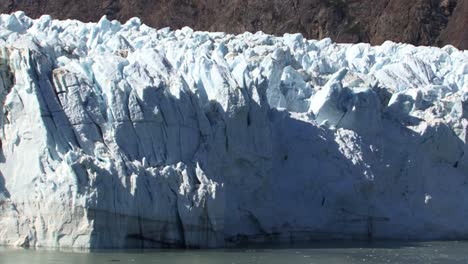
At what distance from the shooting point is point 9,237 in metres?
16.7

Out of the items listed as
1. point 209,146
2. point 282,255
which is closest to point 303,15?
point 209,146

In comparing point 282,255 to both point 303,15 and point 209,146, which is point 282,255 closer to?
point 209,146

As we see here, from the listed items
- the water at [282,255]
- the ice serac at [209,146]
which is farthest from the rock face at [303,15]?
the water at [282,255]

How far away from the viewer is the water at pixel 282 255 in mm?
15750

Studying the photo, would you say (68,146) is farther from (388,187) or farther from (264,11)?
(264,11)

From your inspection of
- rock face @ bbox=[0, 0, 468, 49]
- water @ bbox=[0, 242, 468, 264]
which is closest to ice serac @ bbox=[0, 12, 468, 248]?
water @ bbox=[0, 242, 468, 264]

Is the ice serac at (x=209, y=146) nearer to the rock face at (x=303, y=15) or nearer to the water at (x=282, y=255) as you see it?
the water at (x=282, y=255)

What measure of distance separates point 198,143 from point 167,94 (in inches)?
33.4

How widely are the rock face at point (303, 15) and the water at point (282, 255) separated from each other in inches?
1124

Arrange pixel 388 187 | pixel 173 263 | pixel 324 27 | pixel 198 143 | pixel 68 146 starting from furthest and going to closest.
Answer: pixel 324 27
pixel 388 187
pixel 198 143
pixel 68 146
pixel 173 263

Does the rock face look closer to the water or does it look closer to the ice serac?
the ice serac

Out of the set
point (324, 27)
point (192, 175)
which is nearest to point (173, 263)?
point (192, 175)

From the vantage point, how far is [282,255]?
17188 mm

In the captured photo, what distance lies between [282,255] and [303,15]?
107 feet
